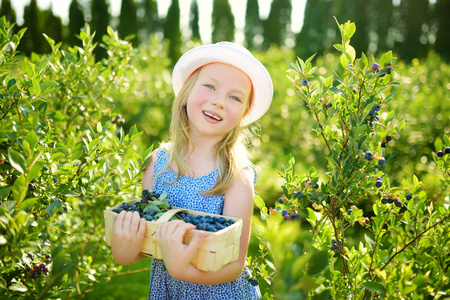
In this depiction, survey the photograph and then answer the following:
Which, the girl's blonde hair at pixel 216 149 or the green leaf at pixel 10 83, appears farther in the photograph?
the girl's blonde hair at pixel 216 149

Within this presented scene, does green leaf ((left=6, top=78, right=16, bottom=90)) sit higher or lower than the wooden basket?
higher

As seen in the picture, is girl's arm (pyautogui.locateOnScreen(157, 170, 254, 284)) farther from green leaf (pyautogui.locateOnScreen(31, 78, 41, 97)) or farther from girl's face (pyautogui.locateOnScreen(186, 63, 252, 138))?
green leaf (pyautogui.locateOnScreen(31, 78, 41, 97))

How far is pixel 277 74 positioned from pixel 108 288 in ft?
19.5

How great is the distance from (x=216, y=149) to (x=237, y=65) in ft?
1.46

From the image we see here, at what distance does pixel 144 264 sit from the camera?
400 centimetres

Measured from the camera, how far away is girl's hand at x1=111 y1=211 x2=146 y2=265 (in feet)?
4.75

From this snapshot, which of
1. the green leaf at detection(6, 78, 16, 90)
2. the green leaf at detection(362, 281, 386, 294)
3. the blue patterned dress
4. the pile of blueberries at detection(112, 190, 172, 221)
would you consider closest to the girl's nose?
the blue patterned dress

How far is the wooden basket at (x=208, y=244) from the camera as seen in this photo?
134cm

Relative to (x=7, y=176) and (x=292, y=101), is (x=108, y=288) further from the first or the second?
(x=292, y=101)

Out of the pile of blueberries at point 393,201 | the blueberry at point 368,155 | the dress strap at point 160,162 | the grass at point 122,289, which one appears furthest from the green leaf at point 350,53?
the grass at point 122,289

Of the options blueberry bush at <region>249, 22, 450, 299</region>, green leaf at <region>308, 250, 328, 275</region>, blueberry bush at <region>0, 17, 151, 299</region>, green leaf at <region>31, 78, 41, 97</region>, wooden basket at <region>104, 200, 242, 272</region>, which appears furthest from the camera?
green leaf at <region>31, 78, 41, 97</region>

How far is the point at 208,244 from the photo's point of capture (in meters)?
1.34

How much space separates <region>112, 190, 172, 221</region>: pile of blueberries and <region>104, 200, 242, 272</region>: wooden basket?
61 mm

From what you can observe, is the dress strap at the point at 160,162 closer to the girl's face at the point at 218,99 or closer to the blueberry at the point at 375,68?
the girl's face at the point at 218,99
